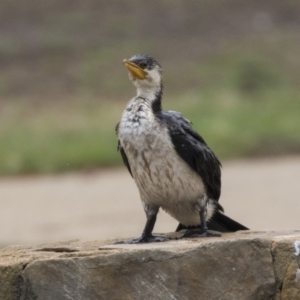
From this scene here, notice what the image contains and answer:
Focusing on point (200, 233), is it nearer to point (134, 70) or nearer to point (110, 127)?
point (134, 70)

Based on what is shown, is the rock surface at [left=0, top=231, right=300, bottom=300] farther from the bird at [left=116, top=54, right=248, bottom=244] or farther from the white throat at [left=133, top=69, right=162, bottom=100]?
the white throat at [left=133, top=69, right=162, bottom=100]

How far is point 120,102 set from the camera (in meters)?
22.3

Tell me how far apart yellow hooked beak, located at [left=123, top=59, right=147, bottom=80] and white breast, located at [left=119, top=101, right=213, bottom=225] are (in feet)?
0.59

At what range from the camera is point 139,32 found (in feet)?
88.3

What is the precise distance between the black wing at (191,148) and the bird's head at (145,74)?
184 millimetres

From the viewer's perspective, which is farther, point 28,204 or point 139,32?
point 139,32

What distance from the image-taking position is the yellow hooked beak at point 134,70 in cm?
704

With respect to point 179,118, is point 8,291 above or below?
below

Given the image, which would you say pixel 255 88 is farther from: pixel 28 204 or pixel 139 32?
pixel 28 204

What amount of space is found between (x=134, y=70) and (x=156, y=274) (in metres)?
1.38

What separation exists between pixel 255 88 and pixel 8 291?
1745 cm

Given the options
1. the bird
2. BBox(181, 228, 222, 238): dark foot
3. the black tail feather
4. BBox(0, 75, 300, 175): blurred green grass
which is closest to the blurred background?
BBox(0, 75, 300, 175): blurred green grass

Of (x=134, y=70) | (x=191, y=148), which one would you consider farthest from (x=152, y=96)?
(x=191, y=148)

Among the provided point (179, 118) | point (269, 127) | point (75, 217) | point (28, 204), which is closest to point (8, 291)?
point (179, 118)
